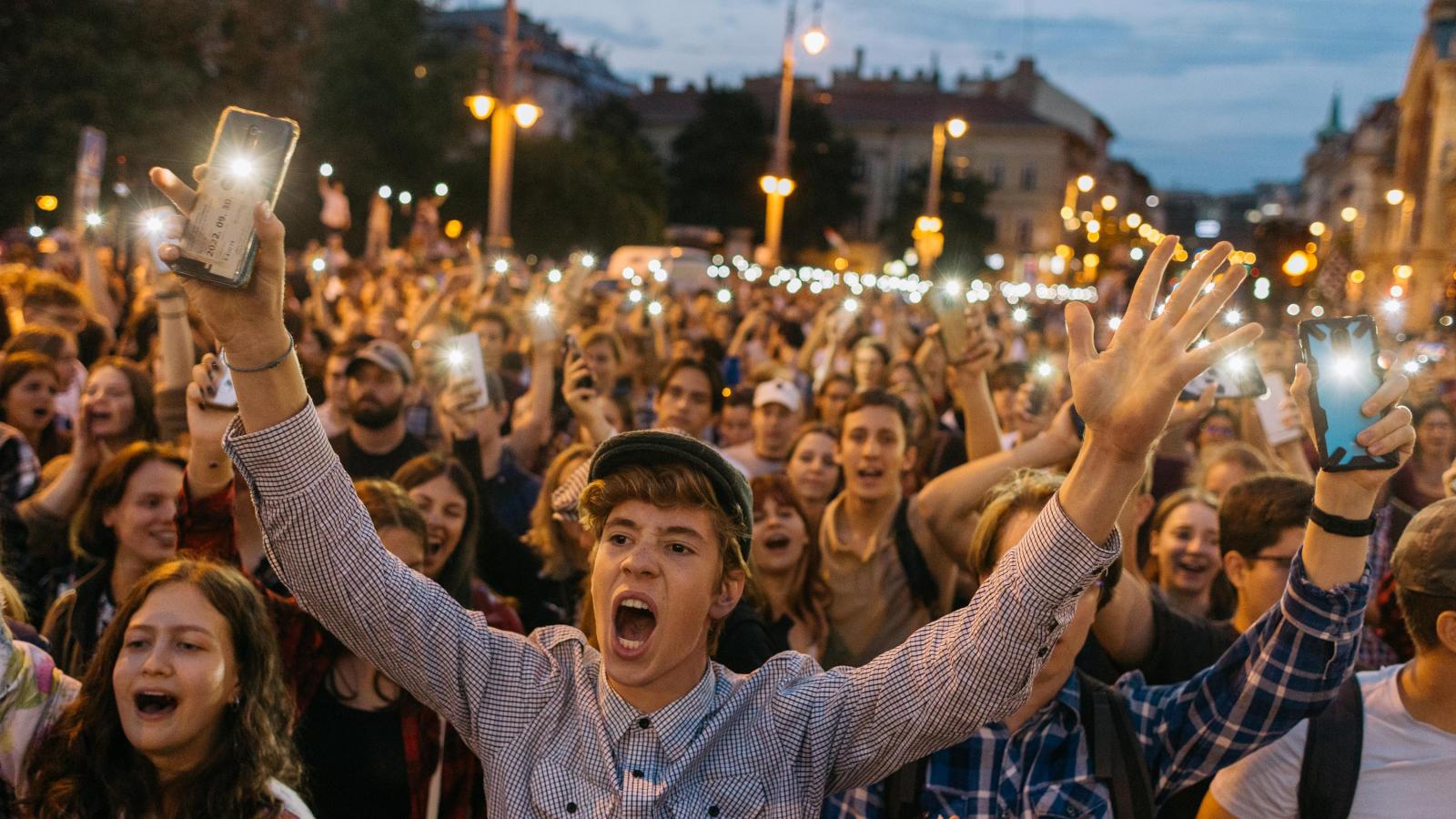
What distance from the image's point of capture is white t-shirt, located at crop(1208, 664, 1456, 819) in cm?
283

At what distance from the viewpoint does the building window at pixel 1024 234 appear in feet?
299

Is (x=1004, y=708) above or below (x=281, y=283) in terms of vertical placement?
below

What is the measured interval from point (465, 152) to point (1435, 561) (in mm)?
57356

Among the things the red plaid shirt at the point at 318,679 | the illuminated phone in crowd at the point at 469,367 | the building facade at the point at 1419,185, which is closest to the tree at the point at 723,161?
the building facade at the point at 1419,185

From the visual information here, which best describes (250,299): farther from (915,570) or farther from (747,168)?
(747,168)

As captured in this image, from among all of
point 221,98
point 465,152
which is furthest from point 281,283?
point 465,152

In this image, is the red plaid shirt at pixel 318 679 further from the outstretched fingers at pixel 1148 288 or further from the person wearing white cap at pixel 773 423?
the person wearing white cap at pixel 773 423

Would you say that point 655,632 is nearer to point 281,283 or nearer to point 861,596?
point 281,283

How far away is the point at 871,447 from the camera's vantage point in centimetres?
504

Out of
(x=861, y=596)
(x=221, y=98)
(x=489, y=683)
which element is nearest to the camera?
(x=489, y=683)

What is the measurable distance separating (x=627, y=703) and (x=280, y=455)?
26.8 inches

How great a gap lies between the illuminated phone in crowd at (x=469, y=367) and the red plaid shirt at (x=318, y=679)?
2.10 meters

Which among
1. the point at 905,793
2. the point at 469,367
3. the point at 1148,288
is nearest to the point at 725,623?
the point at 905,793

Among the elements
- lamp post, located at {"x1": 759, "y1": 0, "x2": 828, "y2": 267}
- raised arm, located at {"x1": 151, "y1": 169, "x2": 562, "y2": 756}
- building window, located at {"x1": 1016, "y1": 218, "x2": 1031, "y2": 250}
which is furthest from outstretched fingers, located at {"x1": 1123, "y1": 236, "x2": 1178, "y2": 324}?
building window, located at {"x1": 1016, "y1": 218, "x2": 1031, "y2": 250}
